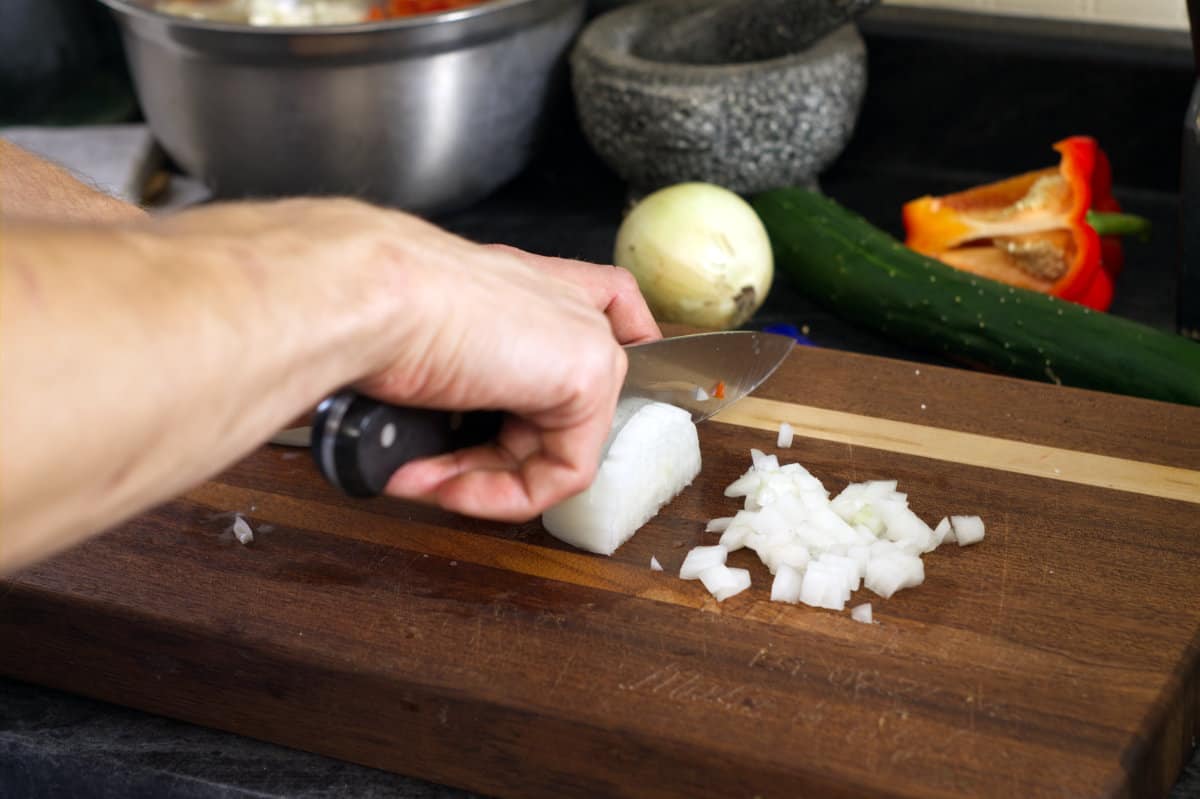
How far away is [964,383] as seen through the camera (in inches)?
53.9

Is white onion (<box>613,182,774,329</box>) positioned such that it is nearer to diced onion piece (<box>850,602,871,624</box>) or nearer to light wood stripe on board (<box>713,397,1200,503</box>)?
light wood stripe on board (<box>713,397,1200,503</box>)

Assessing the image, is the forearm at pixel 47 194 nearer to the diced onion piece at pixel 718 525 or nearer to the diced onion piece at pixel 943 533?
the diced onion piece at pixel 718 525

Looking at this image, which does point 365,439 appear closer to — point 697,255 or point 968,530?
point 968,530

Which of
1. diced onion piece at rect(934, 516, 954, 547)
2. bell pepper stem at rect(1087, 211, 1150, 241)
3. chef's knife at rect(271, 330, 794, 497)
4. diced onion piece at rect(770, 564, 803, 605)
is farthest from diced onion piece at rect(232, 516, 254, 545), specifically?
bell pepper stem at rect(1087, 211, 1150, 241)

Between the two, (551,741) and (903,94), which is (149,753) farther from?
(903,94)

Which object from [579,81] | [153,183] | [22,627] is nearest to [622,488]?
[22,627]

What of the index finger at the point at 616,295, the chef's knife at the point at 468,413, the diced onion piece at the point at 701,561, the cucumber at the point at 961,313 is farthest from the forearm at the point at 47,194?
the cucumber at the point at 961,313

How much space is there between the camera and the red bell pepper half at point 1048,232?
1.69m

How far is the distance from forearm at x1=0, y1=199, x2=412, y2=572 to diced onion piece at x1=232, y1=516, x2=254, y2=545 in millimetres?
421

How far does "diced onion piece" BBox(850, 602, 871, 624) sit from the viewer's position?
1.05 meters

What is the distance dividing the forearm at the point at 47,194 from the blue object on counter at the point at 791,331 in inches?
30.8

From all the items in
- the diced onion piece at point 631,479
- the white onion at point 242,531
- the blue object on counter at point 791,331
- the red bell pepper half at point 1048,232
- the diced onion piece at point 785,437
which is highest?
the diced onion piece at point 631,479

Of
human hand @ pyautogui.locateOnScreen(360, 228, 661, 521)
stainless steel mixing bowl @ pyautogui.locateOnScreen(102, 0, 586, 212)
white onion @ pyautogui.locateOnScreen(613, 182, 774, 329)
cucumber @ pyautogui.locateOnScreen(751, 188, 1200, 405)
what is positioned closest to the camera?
human hand @ pyautogui.locateOnScreen(360, 228, 661, 521)

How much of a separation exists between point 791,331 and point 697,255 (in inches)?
6.0
